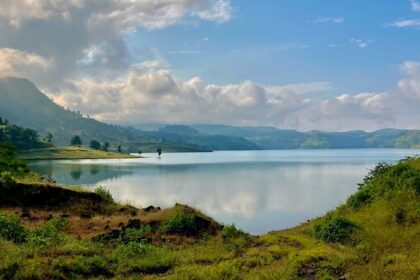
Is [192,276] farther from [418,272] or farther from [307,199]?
[307,199]

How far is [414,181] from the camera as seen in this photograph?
31531 millimetres

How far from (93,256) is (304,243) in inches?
465

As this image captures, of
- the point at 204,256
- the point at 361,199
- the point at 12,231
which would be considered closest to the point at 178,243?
the point at 204,256

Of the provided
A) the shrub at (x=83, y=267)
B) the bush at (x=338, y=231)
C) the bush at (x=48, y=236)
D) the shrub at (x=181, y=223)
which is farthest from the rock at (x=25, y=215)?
the bush at (x=338, y=231)

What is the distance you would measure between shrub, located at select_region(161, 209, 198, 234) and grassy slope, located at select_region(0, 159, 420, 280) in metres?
0.12

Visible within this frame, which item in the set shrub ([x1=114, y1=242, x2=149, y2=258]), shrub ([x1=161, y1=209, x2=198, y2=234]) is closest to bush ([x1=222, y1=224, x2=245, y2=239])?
shrub ([x1=161, y1=209, x2=198, y2=234])

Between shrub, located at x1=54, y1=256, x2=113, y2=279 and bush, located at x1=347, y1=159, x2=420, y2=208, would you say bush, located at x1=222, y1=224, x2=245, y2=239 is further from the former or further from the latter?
bush, located at x1=347, y1=159, x2=420, y2=208

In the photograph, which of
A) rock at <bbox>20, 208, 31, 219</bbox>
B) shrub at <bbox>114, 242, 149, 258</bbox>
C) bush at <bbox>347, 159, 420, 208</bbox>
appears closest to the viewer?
shrub at <bbox>114, 242, 149, 258</bbox>

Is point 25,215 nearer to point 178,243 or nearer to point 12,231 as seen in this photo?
point 12,231

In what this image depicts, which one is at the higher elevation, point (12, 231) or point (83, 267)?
point (12, 231)

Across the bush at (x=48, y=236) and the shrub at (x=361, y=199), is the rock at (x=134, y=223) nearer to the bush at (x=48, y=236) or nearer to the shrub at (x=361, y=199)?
the bush at (x=48, y=236)

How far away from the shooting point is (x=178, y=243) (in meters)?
21.5

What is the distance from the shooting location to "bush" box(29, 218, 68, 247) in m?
18.5

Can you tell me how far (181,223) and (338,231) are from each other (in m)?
10.9
